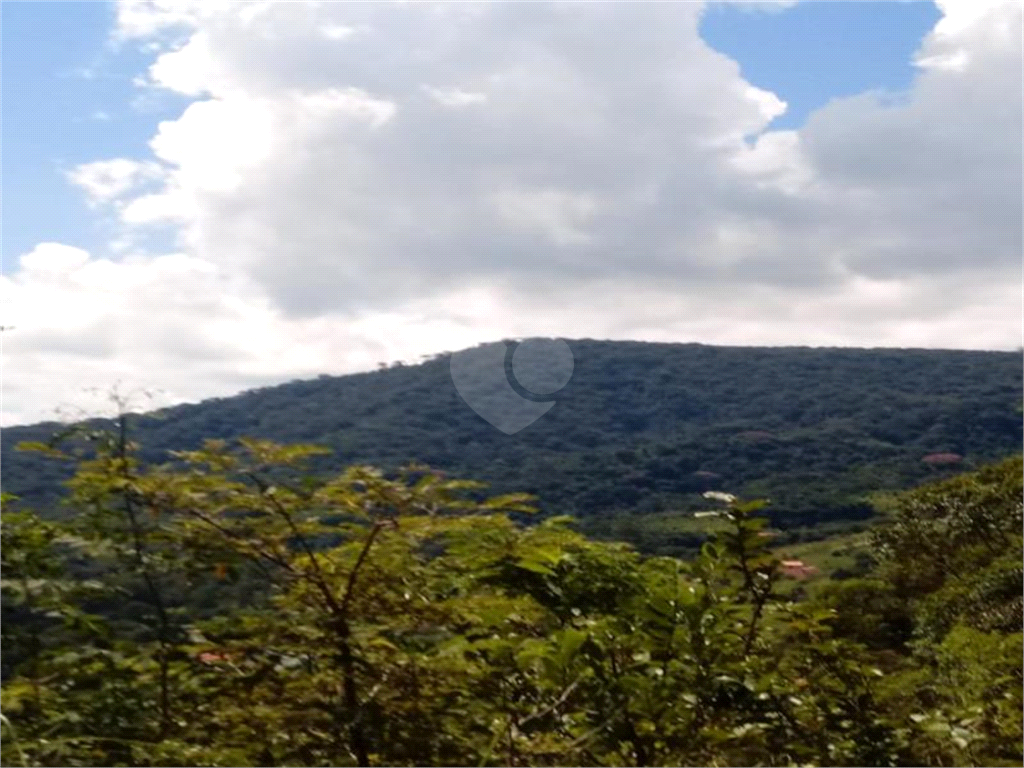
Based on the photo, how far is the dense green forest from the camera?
81.7 inches

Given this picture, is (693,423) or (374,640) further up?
(374,640)

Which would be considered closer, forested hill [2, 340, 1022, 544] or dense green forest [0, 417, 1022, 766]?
dense green forest [0, 417, 1022, 766]

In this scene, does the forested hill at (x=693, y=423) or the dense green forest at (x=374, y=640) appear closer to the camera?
the dense green forest at (x=374, y=640)

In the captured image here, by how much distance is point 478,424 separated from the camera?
78812mm

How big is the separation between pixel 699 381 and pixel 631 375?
8105 millimetres

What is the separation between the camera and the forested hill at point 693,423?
70.4m

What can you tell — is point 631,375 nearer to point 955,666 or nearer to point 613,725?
point 955,666

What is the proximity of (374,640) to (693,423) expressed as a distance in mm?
98293

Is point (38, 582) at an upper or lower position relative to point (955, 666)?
upper

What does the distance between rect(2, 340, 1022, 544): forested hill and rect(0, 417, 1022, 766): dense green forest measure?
164 ft

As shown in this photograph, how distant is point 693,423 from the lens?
3898 inches

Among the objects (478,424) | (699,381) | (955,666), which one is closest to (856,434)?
(699,381)

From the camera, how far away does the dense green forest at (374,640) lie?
207 cm

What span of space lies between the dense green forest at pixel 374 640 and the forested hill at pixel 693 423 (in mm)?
50026
